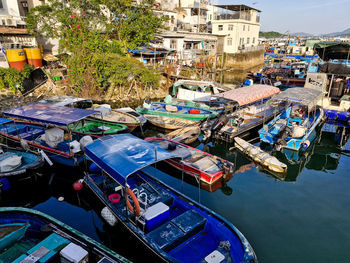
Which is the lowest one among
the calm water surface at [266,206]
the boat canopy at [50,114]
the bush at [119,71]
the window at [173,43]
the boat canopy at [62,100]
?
the calm water surface at [266,206]

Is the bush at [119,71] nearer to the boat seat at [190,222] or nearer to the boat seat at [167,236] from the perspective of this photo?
the boat seat at [190,222]

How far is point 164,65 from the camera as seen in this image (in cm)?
3781

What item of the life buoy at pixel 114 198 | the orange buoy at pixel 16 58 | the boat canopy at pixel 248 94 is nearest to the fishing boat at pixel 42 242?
the life buoy at pixel 114 198

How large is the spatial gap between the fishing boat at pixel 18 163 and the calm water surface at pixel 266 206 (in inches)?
47.9

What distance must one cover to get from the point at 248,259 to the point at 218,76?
46.9 meters

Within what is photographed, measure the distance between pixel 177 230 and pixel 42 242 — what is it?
4.84 m

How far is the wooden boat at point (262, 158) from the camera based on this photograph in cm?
1547

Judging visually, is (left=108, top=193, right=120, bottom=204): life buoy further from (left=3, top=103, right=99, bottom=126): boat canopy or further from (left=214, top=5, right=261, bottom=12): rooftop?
(left=214, top=5, right=261, bottom=12): rooftop

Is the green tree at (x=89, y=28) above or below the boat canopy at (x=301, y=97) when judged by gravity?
above

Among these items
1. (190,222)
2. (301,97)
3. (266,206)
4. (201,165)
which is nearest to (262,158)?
(266,206)

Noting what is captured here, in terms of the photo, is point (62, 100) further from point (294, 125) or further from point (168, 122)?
point (294, 125)

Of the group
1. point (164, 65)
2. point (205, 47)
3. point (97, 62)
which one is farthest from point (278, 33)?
point (97, 62)

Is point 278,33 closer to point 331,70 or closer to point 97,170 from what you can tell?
point 331,70

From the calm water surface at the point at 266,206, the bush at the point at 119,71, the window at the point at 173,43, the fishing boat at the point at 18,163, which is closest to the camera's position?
the calm water surface at the point at 266,206
